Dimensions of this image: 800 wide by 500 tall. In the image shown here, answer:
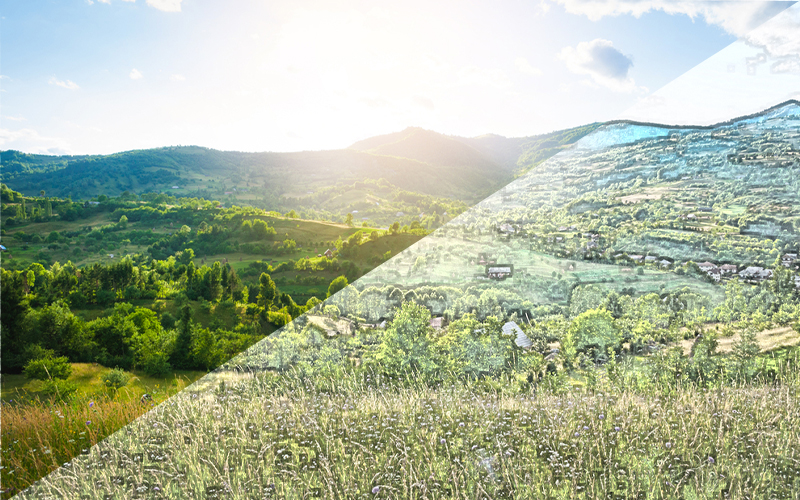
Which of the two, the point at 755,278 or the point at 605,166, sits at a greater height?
the point at 605,166

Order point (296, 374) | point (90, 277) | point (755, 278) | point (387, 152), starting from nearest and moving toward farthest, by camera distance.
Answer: point (296, 374) → point (90, 277) → point (755, 278) → point (387, 152)

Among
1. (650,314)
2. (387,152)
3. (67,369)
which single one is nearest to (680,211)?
(650,314)

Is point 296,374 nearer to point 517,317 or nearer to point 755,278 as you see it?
point 517,317

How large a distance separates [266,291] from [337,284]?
1.57m

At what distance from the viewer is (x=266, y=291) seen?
8.15 meters

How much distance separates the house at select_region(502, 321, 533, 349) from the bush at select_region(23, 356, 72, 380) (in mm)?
7047

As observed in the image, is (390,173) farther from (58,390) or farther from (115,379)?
(58,390)

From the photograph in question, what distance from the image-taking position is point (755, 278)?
11.0 meters

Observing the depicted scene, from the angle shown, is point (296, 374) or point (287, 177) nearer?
point (296, 374)

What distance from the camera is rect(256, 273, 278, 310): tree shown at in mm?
7996

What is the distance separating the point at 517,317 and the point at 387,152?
862cm

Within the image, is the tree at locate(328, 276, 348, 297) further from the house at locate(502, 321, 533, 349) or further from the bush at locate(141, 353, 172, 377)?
the house at locate(502, 321, 533, 349)
